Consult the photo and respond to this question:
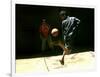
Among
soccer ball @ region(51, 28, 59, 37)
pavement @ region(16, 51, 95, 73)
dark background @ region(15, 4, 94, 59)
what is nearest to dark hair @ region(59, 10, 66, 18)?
dark background @ region(15, 4, 94, 59)

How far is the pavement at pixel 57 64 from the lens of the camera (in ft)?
7.23

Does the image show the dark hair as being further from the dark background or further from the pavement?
the pavement

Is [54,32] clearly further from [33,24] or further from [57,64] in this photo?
[57,64]

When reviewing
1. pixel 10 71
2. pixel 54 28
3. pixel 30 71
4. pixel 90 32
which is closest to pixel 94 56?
pixel 90 32

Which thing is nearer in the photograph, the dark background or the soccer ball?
the dark background

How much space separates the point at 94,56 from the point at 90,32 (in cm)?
30

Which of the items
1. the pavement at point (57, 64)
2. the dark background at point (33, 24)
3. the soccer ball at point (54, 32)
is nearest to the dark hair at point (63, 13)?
the dark background at point (33, 24)

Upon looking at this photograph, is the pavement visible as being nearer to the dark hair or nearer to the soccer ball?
the soccer ball

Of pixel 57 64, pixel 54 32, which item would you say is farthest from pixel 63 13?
pixel 57 64

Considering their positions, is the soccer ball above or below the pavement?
above

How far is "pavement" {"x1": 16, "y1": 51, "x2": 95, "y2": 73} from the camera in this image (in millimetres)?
2205

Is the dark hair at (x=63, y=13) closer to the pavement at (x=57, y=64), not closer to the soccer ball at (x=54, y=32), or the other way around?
the soccer ball at (x=54, y=32)

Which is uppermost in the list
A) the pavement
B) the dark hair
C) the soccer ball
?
the dark hair

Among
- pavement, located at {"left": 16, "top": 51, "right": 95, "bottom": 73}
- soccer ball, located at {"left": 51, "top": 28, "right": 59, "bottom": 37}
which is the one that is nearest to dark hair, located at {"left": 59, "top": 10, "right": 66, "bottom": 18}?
soccer ball, located at {"left": 51, "top": 28, "right": 59, "bottom": 37}
